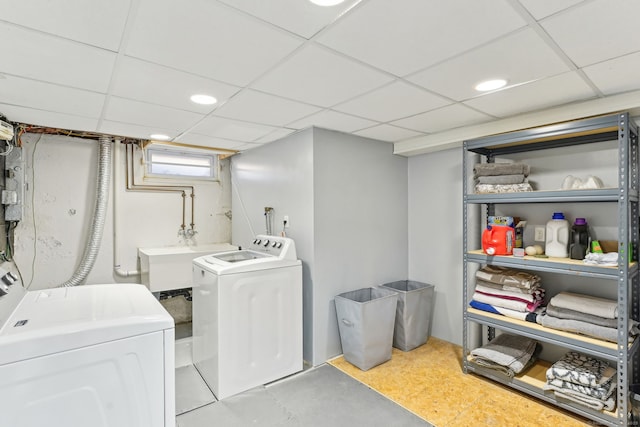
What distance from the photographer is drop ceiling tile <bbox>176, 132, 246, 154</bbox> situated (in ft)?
10.7

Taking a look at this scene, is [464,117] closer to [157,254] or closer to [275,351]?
[275,351]

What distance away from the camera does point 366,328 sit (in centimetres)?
281

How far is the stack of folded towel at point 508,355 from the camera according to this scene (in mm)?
2488

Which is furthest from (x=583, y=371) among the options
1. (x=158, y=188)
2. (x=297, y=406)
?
(x=158, y=188)

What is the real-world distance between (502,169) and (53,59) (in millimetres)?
2991

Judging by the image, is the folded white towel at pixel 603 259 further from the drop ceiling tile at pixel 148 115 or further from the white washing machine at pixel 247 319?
the drop ceiling tile at pixel 148 115

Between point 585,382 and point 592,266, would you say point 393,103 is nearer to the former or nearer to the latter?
point 592,266

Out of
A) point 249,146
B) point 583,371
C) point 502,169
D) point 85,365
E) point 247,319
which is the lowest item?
point 583,371

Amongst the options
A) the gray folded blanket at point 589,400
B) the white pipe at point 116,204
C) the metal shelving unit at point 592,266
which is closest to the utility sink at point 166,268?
the white pipe at point 116,204

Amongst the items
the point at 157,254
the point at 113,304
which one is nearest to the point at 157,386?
the point at 113,304

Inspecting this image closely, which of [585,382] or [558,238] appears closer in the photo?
[585,382]

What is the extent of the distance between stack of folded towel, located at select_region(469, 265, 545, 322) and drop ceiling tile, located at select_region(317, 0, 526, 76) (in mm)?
1869

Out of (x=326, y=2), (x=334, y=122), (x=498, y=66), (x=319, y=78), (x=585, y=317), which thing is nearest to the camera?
(x=326, y=2)

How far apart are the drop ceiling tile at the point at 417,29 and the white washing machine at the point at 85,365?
1.52 meters
